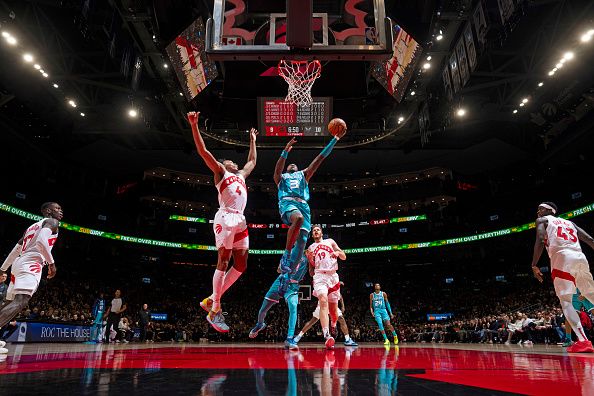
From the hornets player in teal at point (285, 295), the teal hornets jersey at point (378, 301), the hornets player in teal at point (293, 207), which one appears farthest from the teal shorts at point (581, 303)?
the hornets player in teal at point (293, 207)

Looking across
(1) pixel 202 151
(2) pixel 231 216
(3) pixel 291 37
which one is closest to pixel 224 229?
(2) pixel 231 216

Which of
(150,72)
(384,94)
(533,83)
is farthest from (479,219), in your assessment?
(150,72)

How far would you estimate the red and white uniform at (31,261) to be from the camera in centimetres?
485

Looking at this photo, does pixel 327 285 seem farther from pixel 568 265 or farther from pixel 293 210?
pixel 568 265

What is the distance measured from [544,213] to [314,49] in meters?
4.41

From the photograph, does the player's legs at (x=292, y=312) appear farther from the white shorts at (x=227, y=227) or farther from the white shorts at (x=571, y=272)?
the white shorts at (x=571, y=272)

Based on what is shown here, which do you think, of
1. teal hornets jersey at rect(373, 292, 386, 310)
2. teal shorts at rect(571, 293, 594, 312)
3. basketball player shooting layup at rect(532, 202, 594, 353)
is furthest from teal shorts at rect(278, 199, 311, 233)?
teal hornets jersey at rect(373, 292, 386, 310)

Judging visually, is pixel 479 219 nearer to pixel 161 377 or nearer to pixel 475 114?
pixel 475 114

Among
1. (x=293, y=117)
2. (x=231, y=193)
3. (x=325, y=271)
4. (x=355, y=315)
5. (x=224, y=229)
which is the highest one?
(x=293, y=117)

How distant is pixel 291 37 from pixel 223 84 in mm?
10598

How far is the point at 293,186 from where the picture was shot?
243 inches

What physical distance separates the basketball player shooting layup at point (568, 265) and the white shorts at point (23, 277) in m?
6.52

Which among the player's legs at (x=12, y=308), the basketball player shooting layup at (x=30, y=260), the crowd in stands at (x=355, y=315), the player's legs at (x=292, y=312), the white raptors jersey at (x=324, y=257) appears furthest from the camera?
the crowd in stands at (x=355, y=315)

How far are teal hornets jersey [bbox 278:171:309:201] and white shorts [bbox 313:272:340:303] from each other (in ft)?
4.78
